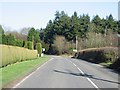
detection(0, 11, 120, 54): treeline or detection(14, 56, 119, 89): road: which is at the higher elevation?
detection(0, 11, 120, 54): treeline

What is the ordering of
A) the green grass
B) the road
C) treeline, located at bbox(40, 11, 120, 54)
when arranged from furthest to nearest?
treeline, located at bbox(40, 11, 120, 54) < the green grass < the road

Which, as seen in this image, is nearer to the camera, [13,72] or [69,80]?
[69,80]

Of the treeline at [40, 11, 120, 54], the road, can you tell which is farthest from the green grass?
the treeline at [40, 11, 120, 54]

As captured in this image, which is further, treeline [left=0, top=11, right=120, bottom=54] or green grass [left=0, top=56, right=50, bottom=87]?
treeline [left=0, top=11, right=120, bottom=54]

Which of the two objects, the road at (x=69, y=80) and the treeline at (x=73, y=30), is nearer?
the road at (x=69, y=80)

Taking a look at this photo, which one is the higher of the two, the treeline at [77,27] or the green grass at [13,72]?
the treeline at [77,27]

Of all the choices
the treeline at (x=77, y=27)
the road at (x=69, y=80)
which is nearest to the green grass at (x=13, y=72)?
the road at (x=69, y=80)

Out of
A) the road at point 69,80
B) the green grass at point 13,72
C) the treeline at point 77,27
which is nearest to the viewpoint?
the road at point 69,80

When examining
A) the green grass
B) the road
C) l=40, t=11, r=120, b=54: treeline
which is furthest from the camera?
l=40, t=11, r=120, b=54: treeline

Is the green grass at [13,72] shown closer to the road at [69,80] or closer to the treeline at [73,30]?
the road at [69,80]

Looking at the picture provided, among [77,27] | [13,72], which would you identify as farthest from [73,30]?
[13,72]

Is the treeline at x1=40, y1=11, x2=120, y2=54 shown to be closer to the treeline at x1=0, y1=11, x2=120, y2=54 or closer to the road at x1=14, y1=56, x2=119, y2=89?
the treeline at x1=0, y1=11, x2=120, y2=54

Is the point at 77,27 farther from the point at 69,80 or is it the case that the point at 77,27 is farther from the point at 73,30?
the point at 69,80

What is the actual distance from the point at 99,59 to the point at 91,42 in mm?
52832
